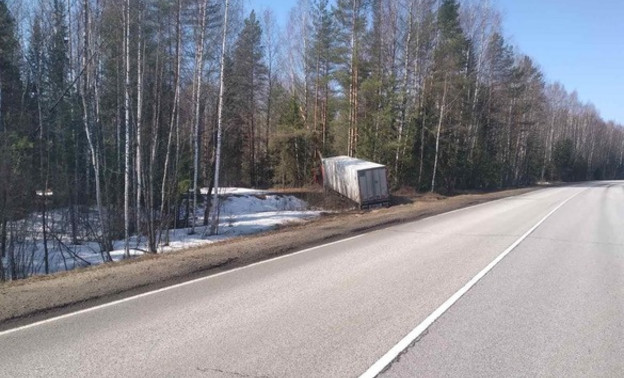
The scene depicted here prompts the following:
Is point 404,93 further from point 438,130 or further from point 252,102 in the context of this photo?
point 252,102

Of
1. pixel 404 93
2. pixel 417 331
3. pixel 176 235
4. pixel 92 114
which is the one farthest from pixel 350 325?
pixel 404 93

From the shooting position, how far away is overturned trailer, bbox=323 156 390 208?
26234 millimetres

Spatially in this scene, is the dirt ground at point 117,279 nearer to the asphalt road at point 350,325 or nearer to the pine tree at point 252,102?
the asphalt road at point 350,325

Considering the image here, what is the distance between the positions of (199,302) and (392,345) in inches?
112

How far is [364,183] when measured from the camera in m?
26.3

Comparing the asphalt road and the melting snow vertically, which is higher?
the asphalt road

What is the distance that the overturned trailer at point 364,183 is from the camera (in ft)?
86.1

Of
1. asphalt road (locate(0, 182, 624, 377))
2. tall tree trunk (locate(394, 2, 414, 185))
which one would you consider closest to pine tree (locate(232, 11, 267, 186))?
tall tree trunk (locate(394, 2, 414, 185))

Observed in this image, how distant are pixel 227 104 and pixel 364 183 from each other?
911 cm

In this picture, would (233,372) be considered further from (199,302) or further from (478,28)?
(478,28)

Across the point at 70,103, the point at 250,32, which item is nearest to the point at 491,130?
the point at 250,32

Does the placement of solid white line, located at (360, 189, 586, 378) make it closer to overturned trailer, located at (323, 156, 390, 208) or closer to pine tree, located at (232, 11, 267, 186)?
overturned trailer, located at (323, 156, 390, 208)

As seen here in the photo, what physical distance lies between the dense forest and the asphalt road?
806 centimetres

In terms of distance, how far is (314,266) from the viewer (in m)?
8.80
